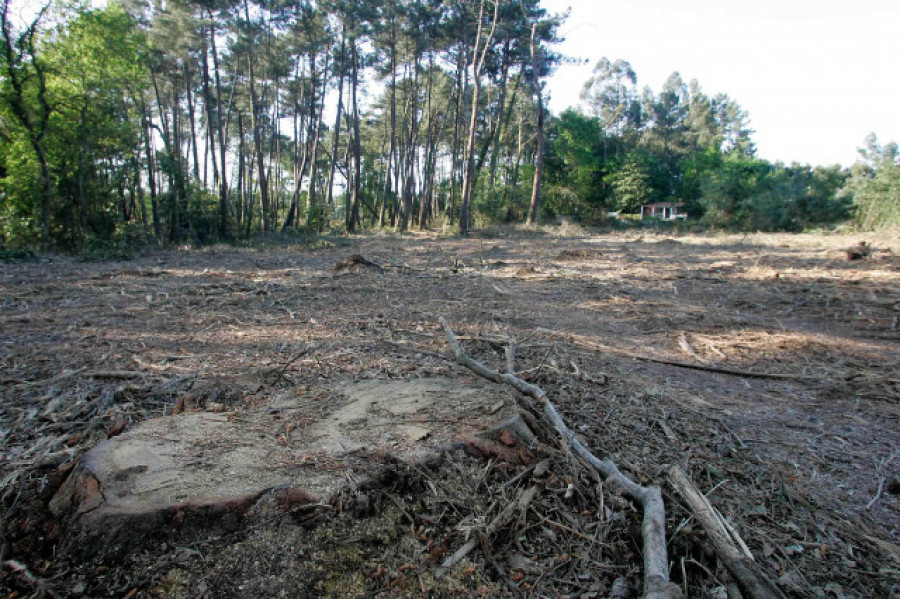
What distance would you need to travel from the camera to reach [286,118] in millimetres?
32688

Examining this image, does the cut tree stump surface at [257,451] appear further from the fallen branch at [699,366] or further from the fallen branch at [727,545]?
the fallen branch at [699,366]

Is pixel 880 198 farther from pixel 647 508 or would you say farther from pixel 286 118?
pixel 286 118

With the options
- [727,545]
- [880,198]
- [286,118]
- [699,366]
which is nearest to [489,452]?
[727,545]

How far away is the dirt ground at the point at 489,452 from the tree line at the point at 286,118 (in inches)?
403

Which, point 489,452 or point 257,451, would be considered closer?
point 257,451

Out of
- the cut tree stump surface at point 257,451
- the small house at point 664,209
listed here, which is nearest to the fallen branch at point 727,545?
the cut tree stump surface at point 257,451

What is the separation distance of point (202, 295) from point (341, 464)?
5.80 meters

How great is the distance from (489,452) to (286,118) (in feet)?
117

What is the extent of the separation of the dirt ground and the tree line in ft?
33.6

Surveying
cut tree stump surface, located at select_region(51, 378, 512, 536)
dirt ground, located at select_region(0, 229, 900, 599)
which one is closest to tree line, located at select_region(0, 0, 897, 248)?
dirt ground, located at select_region(0, 229, 900, 599)

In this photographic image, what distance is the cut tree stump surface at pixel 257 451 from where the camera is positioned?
1.50 metres

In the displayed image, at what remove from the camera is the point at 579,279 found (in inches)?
352

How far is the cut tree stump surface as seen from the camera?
4.91ft

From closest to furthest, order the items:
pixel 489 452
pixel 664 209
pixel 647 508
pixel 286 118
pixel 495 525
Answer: pixel 495 525 < pixel 647 508 < pixel 489 452 < pixel 286 118 < pixel 664 209
